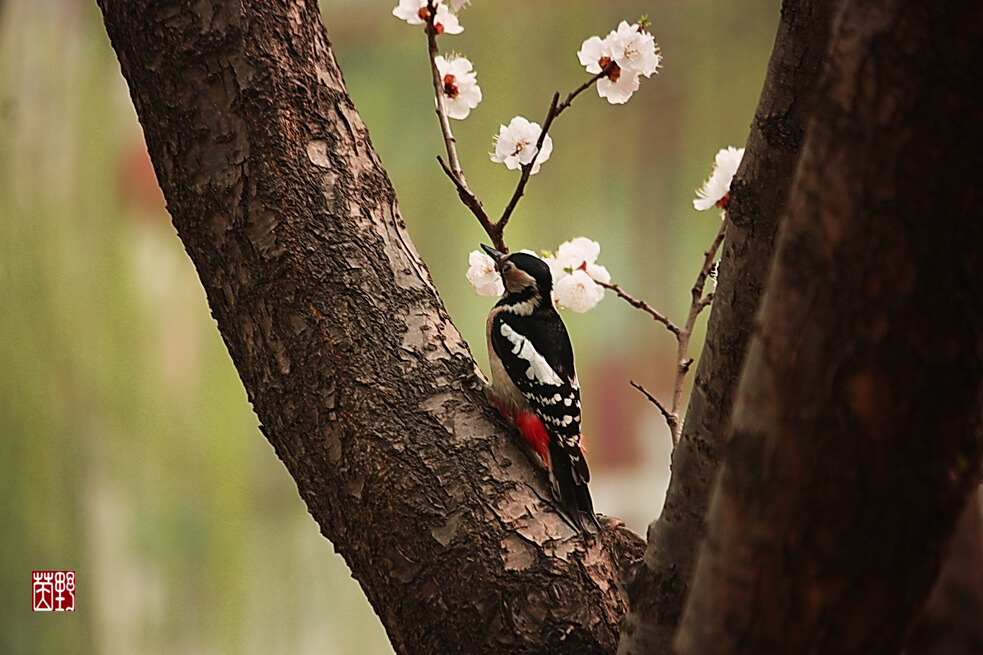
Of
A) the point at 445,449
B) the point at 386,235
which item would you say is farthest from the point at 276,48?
the point at 445,449

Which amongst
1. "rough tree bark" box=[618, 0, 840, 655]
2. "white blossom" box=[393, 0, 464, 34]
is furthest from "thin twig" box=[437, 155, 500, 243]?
"rough tree bark" box=[618, 0, 840, 655]

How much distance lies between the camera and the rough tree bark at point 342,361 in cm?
113

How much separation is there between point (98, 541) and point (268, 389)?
5.88ft

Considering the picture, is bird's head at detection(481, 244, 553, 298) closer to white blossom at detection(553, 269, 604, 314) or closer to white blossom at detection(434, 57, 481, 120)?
white blossom at detection(553, 269, 604, 314)

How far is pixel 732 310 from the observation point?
96cm

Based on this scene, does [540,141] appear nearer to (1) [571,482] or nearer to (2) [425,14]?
(2) [425,14]

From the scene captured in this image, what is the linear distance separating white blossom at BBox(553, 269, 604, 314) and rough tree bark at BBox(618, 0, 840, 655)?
57 cm

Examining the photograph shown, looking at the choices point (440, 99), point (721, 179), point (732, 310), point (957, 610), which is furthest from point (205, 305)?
point (957, 610)

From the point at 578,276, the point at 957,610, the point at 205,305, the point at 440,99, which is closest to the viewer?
the point at 957,610

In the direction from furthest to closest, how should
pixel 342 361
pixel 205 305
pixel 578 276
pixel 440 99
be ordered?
pixel 205 305, pixel 578 276, pixel 440 99, pixel 342 361

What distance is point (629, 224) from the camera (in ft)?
8.91

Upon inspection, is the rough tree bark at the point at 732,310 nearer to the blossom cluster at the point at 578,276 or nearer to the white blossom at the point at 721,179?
the white blossom at the point at 721,179

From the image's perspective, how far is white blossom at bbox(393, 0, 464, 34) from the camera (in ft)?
4.79

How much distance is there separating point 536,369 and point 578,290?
271 mm
